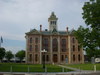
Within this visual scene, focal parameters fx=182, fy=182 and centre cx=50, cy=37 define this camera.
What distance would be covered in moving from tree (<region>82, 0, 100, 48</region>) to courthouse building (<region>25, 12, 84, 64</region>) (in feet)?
199

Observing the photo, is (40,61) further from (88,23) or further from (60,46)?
(88,23)

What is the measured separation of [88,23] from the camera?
24500 millimetres

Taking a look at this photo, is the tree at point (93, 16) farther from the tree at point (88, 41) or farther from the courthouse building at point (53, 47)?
the courthouse building at point (53, 47)

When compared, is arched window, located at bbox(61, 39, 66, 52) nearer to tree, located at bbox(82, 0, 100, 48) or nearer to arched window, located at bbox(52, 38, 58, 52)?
arched window, located at bbox(52, 38, 58, 52)

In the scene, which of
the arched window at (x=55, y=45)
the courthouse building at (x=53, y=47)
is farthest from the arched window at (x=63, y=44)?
the arched window at (x=55, y=45)

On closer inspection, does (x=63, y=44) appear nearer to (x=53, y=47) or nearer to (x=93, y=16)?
(x=53, y=47)

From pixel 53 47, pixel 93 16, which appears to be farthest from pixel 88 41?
pixel 53 47

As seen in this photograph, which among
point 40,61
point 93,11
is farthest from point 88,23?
point 40,61

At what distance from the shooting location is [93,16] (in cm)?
2383

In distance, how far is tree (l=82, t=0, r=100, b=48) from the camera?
23141mm

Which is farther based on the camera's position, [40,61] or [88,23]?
[40,61]

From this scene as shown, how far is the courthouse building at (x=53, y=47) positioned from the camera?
8531 centimetres

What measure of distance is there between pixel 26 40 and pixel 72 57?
23250mm

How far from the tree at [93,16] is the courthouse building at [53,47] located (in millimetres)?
60804
